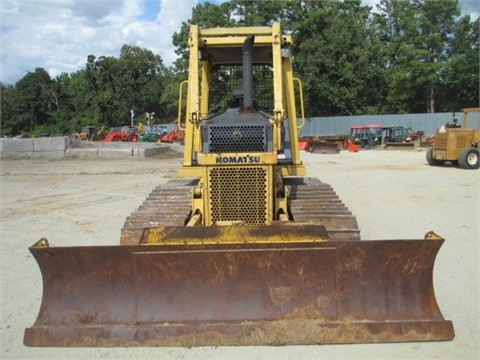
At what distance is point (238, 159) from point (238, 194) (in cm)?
37

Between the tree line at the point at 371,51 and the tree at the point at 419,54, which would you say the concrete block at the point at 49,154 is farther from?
the tree at the point at 419,54

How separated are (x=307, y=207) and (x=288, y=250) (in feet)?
5.22

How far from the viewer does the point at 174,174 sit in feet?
55.2

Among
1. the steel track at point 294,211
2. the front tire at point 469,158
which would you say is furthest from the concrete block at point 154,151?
the steel track at point 294,211

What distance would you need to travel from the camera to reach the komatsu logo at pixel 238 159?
16.0 feet

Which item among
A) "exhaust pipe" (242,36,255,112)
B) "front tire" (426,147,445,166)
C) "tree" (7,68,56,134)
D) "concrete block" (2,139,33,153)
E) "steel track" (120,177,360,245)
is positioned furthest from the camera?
"tree" (7,68,56,134)

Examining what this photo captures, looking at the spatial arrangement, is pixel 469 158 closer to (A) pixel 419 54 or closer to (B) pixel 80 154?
(B) pixel 80 154

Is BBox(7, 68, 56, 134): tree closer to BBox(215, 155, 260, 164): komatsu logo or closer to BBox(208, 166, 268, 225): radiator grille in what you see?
BBox(208, 166, 268, 225): radiator grille

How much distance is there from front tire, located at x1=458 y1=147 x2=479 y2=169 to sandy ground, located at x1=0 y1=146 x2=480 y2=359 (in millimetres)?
432

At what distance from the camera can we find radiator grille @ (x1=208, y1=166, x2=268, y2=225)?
4.95 m

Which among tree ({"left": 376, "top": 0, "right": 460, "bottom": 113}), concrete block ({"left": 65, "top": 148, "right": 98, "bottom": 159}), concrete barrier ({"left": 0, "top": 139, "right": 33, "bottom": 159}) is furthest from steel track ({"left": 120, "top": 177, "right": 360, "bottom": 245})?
tree ({"left": 376, "top": 0, "right": 460, "bottom": 113})

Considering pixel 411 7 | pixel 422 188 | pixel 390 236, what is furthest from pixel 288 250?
pixel 411 7

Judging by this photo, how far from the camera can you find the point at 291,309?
4.01 metres

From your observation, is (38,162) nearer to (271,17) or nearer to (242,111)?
(242,111)
